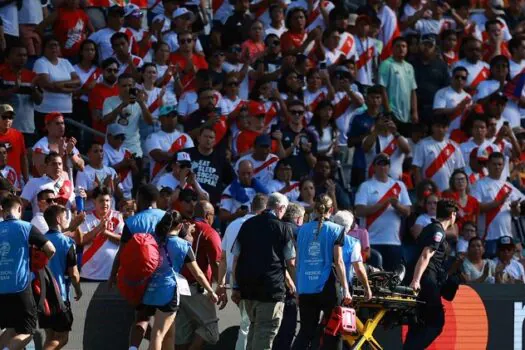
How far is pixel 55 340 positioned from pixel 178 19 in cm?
754

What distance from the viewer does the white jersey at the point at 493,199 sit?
2034 centimetres

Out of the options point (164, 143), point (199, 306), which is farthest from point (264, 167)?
point (199, 306)

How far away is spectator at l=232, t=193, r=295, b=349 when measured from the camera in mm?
14641

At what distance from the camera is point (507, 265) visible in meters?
19.2

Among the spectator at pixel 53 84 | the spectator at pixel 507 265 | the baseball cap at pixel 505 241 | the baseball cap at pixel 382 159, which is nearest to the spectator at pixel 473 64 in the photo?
the baseball cap at pixel 382 159

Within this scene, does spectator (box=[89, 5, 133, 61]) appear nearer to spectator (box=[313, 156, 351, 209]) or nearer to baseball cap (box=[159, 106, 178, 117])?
baseball cap (box=[159, 106, 178, 117])

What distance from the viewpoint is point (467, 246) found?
1942cm

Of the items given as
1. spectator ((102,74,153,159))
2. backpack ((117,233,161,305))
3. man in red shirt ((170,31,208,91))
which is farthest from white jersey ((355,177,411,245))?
backpack ((117,233,161,305))

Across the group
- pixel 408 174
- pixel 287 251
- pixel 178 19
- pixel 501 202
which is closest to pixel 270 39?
pixel 178 19

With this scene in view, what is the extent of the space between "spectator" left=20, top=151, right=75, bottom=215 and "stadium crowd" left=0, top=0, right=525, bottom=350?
22 mm

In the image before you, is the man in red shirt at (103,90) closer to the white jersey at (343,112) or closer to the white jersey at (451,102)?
the white jersey at (343,112)

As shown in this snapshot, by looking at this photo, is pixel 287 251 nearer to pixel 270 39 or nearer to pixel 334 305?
pixel 334 305

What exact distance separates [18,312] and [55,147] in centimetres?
369

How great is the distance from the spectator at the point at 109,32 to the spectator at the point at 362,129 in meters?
3.73
